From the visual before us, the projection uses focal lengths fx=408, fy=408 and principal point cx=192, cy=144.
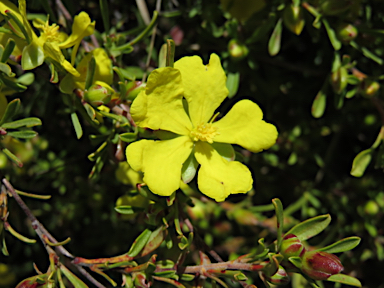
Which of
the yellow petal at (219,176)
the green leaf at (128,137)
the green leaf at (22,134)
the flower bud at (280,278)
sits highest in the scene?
the green leaf at (128,137)

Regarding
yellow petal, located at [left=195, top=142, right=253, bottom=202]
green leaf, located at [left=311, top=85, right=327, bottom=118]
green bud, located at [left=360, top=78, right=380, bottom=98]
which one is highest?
green bud, located at [left=360, top=78, right=380, bottom=98]

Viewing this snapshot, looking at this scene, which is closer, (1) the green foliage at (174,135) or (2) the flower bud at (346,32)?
(1) the green foliage at (174,135)

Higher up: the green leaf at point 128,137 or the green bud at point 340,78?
the green leaf at point 128,137

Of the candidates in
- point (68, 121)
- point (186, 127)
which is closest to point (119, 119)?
point (186, 127)

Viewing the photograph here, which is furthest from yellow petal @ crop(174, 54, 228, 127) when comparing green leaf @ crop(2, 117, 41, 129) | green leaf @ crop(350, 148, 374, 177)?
green leaf @ crop(350, 148, 374, 177)

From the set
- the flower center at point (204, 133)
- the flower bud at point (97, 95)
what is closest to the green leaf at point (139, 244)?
the flower center at point (204, 133)

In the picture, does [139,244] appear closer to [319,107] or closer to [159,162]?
[159,162]

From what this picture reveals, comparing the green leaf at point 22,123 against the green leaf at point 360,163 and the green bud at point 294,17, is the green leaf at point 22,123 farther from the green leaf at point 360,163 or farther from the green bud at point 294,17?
the green leaf at point 360,163

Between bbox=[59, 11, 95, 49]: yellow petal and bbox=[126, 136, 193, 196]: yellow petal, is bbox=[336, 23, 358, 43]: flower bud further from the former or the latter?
bbox=[59, 11, 95, 49]: yellow petal

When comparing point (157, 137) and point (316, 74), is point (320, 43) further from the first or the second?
point (157, 137)
